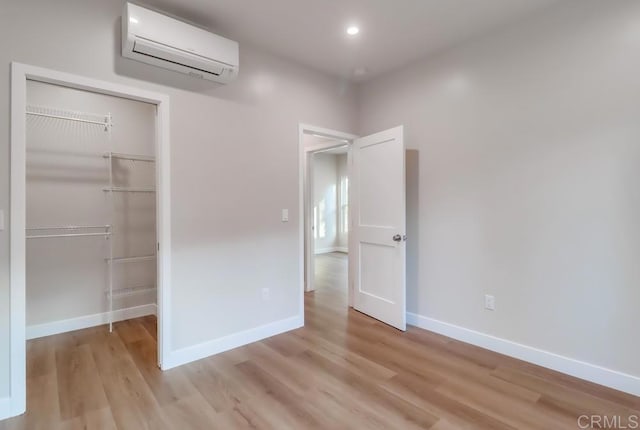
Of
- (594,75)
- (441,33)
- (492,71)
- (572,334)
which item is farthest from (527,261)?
(441,33)

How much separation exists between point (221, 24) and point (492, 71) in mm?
2278

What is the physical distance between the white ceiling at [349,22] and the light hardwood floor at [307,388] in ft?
8.89

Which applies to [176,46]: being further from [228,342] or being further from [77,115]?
[228,342]

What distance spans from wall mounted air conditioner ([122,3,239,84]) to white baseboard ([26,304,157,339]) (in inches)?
106

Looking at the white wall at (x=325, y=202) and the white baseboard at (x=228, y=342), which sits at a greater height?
the white wall at (x=325, y=202)

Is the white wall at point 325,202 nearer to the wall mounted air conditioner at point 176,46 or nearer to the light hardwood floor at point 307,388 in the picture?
the light hardwood floor at point 307,388

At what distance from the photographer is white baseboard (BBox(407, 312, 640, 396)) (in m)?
2.19

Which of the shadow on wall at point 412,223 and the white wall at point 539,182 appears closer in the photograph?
the white wall at point 539,182

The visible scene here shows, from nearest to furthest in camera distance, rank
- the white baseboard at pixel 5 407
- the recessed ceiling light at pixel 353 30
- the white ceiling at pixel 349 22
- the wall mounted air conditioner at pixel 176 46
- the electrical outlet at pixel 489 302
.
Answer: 1. the white baseboard at pixel 5 407
2. the wall mounted air conditioner at pixel 176 46
3. the white ceiling at pixel 349 22
4. the recessed ceiling light at pixel 353 30
5. the electrical outlet at pixel 489 302

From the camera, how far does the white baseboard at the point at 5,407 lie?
1896mm

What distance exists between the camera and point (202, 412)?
78.4 inches

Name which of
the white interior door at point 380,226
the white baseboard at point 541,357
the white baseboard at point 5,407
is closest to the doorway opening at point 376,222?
the white interior door at point 380,226

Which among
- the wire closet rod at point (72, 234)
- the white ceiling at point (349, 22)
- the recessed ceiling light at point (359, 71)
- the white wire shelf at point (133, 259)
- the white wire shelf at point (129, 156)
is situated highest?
the recessed ceiling light at point (359, 71)

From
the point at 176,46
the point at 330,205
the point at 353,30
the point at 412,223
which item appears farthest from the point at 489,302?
the point at 330,205
